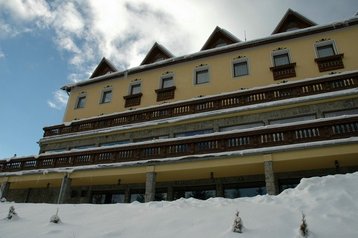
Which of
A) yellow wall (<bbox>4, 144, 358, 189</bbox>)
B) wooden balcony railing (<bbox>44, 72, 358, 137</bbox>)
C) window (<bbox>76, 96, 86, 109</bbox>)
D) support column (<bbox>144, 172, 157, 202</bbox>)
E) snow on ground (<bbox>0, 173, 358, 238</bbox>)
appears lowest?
snow on ground (<bbox>0, 173, 358, 238</bbox>)

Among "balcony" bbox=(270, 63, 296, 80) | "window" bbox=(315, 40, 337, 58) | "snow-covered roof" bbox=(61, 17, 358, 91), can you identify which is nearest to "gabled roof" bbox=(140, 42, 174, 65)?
"snow-covered roof" bbox=(61, 17, 358, 91)

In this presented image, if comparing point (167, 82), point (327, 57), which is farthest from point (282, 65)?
point (167, 82)

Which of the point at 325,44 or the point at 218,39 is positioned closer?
the point at 325,44

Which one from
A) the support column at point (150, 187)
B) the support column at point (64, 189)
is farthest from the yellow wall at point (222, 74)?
the support column at point (150, 187)

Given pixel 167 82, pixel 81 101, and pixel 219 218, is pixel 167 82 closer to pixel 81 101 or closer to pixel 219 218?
pixel 81 101

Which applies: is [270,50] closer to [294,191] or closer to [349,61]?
[349,61]

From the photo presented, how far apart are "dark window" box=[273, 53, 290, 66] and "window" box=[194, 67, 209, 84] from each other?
185 inches

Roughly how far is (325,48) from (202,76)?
811cm

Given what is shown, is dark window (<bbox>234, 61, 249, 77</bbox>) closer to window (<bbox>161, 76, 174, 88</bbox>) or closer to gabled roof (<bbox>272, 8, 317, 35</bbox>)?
gabled roof (<bbox>272, 8, 317, 35</bbox>)

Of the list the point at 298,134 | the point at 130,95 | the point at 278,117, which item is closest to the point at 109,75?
the point at 130,95

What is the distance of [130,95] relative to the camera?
2327 cm

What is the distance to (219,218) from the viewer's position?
8.34m

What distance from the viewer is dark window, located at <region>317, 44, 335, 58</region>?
18.9 metres

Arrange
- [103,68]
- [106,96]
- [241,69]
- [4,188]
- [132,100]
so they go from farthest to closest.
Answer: [103,68] < [106,96] < [132,100] < [241,69] < [4,188]
